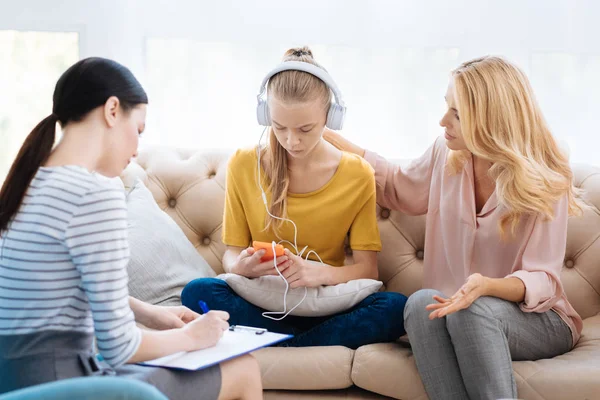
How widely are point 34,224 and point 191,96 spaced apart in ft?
5.01

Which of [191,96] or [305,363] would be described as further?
[191,96]

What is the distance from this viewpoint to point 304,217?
1991mm

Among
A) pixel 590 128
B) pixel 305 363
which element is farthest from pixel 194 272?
pixel 590 128

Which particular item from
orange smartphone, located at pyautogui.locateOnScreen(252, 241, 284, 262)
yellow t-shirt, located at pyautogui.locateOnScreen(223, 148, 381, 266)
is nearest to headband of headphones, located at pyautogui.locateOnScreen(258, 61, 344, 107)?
yellow t-shirt, located at pyautogui.locateOnScreen(223, 148, 381, 266)

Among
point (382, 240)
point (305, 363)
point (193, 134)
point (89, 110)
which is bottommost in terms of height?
point (305, 363)

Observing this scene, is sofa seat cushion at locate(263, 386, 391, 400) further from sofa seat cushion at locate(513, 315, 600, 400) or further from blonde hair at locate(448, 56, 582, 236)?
blonde hair at locate(448, 56, 582, 236)

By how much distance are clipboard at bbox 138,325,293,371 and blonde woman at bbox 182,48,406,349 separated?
34 cm

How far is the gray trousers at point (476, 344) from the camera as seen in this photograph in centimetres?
158

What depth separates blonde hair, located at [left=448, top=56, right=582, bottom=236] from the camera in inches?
69.4

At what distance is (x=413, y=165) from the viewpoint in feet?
6.84

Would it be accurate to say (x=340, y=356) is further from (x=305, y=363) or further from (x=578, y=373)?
(x=578, y=373)

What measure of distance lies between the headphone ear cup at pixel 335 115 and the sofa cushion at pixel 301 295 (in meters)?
0.41

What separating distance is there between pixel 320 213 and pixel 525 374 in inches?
26.4

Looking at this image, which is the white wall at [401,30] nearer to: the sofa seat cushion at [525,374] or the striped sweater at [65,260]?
the sofa seat cushion at [525,374]
